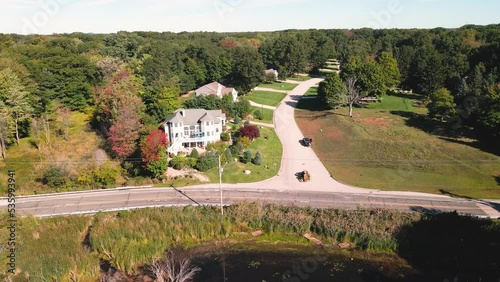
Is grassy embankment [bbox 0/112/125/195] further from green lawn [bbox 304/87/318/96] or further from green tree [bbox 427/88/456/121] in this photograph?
green tree [bbox 427/88/456/121]

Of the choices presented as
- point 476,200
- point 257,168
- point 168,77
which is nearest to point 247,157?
point 257,168

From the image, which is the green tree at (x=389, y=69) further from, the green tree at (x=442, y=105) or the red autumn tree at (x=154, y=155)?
the red autumn tree at (x=154, y=155)

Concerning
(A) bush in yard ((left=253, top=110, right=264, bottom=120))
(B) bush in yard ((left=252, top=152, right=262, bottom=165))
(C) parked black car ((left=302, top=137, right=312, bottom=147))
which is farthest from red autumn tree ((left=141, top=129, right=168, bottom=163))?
(A) bush in yard ((left=253, top=110, right=264, bottom=120))

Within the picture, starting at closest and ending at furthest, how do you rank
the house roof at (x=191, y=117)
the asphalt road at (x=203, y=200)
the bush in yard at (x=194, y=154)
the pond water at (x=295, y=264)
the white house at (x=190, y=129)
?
the pond water at (x=295, y=264), the asphalt road at (x=203, y=200), the bush in yard at (x=194, y=154), the white house at (x=190, y=129), the house roof at (x=191, y=117)

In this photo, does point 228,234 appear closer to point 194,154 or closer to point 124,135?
point 194,154

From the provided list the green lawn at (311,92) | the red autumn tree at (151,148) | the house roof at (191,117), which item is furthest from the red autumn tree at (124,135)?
the green lawn at (311,92)
